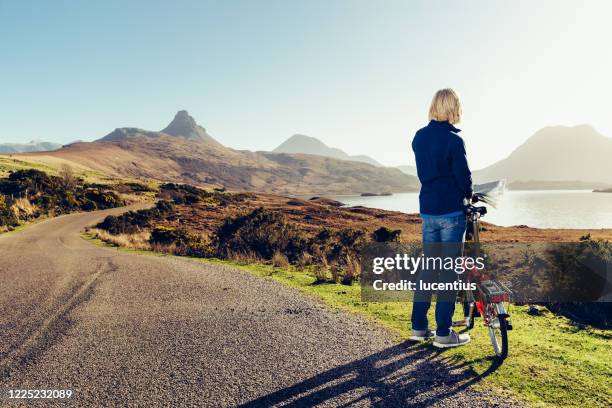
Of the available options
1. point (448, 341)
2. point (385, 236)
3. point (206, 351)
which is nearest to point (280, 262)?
point (206, 351)

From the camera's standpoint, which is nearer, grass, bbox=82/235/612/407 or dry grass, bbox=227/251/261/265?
grass, bbox=82/235/612/407

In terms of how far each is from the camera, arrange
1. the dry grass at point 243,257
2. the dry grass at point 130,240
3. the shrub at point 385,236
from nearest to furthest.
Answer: the dry grass at point 243,257, the dry grass at point 130,240, the shrub at point 385,236

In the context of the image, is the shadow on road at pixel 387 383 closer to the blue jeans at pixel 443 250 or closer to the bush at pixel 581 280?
the blue jeans at pixel 443 250

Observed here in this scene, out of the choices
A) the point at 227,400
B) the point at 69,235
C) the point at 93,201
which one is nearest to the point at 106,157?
the point at 93,201

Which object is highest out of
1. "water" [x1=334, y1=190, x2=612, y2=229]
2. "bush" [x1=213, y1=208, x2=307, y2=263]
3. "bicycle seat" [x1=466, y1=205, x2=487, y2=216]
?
"bicycle seat" [x1=466, y1=205, x2=487, y2=216]

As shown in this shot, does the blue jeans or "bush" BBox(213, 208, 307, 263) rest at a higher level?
the blue jeans

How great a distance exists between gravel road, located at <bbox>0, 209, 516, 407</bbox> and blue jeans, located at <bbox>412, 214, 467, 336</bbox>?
533mm

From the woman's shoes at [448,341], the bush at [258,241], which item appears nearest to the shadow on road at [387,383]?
the woman's shoes at [448,341]

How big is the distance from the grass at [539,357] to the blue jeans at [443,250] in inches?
19.4

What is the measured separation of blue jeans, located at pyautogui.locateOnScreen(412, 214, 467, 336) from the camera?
14.7ft

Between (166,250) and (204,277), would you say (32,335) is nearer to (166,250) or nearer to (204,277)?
(204,277)

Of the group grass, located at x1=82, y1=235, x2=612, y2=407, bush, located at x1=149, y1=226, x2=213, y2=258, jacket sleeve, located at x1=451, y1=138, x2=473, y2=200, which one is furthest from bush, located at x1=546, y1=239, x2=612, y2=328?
bush, located at x1=149, y1=226, x2=213, y2=258

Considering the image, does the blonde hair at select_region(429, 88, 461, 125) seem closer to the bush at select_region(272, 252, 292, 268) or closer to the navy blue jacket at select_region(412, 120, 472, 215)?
the navy blue jacket at select_region(412, 120, 472, 215)

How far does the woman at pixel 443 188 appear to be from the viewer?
14.4 ft
